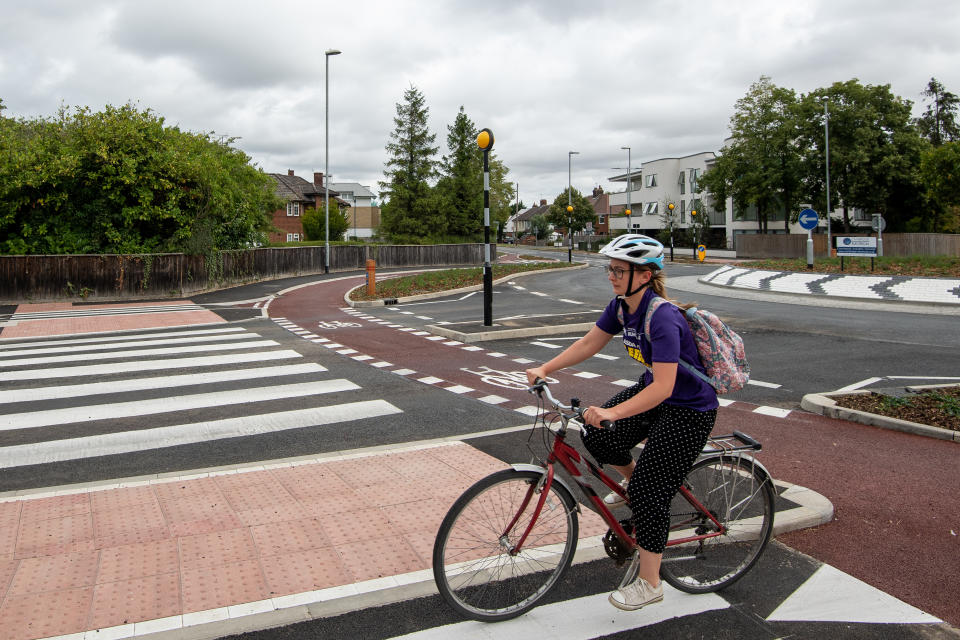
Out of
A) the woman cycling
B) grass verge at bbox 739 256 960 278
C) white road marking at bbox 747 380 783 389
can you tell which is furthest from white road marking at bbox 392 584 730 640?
grass verge at bbox 739 256 960 278

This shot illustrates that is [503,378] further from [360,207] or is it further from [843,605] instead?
[360,207]

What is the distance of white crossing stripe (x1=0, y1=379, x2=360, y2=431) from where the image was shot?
7.61m

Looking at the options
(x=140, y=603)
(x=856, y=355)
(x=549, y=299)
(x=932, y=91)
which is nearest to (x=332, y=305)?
(x=549, y=299)

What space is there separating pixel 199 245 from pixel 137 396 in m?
17.9

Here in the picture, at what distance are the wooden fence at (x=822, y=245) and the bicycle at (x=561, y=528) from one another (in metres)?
35.3

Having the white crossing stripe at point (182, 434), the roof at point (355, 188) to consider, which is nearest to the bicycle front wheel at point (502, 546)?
the white crossing stripe at point (182, 434)

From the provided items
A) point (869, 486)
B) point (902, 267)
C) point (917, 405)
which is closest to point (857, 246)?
point (902, 267)

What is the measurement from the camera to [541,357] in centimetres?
1159

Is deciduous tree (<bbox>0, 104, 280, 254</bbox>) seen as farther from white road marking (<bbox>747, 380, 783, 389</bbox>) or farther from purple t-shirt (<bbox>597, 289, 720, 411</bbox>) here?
purple t-shirt (<bbox>597, 289, 720, 411</bbox>)

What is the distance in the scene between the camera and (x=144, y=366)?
10.8m

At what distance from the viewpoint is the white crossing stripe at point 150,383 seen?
346 inches

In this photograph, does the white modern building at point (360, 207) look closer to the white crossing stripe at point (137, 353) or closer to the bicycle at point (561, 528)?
the white crossing stripe at point (137, 353)

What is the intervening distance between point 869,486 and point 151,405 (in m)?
7.37

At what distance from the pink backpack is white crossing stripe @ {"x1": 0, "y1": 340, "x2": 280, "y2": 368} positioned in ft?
34.3
